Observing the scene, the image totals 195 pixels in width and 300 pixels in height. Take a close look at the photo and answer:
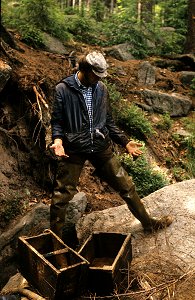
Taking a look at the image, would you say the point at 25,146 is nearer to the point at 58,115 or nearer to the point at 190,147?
the point at 58,115

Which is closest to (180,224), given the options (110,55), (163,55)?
(110,55)

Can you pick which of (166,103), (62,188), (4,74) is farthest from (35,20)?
(62,188)

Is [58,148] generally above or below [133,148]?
above

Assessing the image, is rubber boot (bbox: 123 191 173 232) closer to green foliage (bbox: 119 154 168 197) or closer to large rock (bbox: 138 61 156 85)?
green foliage (bbox: 119 154 168 197)

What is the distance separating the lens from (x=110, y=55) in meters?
14.2

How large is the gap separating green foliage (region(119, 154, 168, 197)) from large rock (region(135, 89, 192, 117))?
138 inches

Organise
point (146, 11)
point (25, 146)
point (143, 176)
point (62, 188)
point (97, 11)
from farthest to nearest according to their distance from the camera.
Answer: point (97, 11)
point (146, 11)
point (143, 176)
point (25, 146)
point (62, 188)

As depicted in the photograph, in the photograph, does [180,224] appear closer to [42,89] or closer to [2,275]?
[2,275]

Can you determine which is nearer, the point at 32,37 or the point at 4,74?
the point at 4,74

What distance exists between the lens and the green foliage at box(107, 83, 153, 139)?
968 centimetres

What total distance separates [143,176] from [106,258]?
3578 mm

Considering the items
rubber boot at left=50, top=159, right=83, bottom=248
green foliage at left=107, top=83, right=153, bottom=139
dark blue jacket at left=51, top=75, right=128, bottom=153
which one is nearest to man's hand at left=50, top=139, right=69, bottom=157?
dark blue jacket at left=51, top=75, right=128, bottom=153

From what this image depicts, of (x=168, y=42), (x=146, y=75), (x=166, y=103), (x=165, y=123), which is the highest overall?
(x=168, y=42)

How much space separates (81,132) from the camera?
481 cm
